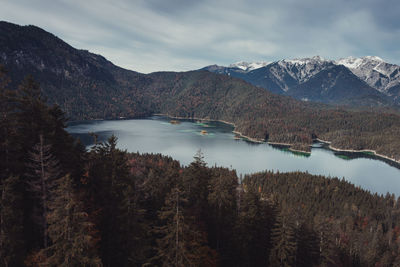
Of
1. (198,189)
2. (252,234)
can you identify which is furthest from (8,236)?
(252,234)

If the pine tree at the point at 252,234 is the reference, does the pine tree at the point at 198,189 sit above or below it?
above

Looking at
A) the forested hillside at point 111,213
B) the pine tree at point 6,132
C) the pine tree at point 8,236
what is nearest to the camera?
the pine tree at point 8,236

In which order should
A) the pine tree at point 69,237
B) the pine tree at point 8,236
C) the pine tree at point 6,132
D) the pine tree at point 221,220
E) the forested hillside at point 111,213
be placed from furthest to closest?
the pine tree at point 221,220 → the pine tree at point 6,132 → the forested hillside at point 111,213 → the pine tree at point 8,236 → the pine tree at point 69,237

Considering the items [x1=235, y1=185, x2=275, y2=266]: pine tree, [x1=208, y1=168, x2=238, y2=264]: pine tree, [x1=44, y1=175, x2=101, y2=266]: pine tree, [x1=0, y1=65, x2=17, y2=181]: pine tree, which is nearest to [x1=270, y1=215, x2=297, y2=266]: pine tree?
[x1=235, y1=185, x2=275, y2=266]: pine tree

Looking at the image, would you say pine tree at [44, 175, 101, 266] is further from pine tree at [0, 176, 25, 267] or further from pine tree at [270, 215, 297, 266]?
pine tree at [270, 215, 297, 266]

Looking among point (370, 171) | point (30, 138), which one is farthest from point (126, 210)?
point (370, 171)

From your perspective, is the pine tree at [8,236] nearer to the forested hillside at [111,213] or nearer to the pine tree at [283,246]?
the forested hillside at [111,213]

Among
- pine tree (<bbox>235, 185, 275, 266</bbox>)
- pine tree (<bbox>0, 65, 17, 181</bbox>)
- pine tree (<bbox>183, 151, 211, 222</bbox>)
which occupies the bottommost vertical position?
pine tree (<bbox>235, 185, 275, 266</bbox>)

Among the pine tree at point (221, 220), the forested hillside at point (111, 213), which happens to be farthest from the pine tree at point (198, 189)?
the pine tree at point (221, 220)

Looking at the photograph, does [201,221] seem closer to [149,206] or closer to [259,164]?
[149,206]
